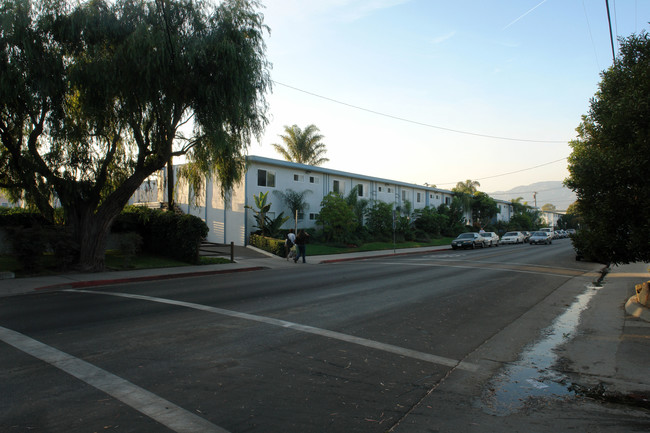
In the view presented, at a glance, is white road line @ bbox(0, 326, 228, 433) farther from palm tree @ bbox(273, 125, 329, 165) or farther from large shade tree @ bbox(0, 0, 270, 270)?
palm tree @ bbox(273, 125, 329, 165)

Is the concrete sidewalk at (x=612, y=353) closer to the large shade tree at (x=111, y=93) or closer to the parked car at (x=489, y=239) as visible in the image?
the large shade tree at (x=111, y=93)

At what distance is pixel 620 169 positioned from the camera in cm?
708

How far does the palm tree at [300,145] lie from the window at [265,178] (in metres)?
13.5

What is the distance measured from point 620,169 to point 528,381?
432 cm

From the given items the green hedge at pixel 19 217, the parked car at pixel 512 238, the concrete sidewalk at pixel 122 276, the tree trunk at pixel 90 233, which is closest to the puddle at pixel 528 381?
the concrete sidewalk at pixel 122 276

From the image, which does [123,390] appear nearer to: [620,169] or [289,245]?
[620,169]

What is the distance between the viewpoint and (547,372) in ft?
17.1

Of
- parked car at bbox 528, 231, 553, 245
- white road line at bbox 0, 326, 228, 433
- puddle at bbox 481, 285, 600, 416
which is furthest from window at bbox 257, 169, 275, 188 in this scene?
parked car at bbox 528, 231, 553, 245

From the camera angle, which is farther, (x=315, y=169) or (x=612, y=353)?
(x=315, y=169)

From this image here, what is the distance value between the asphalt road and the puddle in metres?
0.21

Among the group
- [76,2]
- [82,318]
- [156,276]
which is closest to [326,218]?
[156,276]

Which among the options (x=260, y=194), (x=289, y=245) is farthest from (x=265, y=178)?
(x=289, y=245)

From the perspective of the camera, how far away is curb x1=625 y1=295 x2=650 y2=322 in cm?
788

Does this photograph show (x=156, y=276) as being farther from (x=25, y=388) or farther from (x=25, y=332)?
(x=25, y=388)
